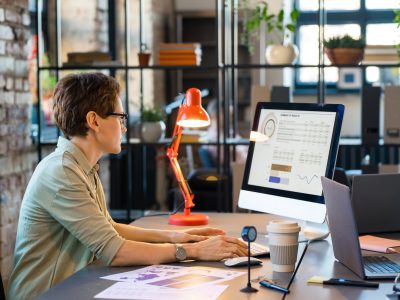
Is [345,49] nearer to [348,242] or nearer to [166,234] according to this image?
[166,234]

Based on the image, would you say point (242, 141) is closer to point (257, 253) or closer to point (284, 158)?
point (284, 158)

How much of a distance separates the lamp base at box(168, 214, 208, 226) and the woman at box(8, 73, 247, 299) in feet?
1.32

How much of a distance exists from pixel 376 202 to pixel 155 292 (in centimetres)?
105

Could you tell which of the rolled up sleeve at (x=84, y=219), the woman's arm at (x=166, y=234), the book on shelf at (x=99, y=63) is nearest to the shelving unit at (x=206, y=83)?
the book on shelf at (x=99, y=63)

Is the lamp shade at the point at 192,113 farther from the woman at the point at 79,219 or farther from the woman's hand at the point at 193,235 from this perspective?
the woman's hand at the point at 193,235

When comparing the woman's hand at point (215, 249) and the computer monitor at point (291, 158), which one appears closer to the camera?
the woman's hand at point (215, 249)

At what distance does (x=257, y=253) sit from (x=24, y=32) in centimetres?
252

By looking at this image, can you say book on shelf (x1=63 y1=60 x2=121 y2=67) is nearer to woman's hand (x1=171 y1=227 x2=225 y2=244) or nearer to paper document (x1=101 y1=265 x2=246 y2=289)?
woman's hand (x1=171 y1=227 x2=225 y2=244)

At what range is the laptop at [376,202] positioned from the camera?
2.70m

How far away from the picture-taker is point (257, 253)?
2.48m

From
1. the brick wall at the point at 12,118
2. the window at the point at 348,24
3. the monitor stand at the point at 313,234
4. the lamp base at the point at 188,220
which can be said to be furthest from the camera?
the window at the point at 348,24

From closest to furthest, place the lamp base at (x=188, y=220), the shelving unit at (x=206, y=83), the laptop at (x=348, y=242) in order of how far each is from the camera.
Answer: the laptop at (x=348, y=242) → the lamp base at (x=188, y=220) → the shelving unit at (x=206, y=83)

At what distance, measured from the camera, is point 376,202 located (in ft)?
9.05

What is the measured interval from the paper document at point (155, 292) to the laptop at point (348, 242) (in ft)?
1.20
